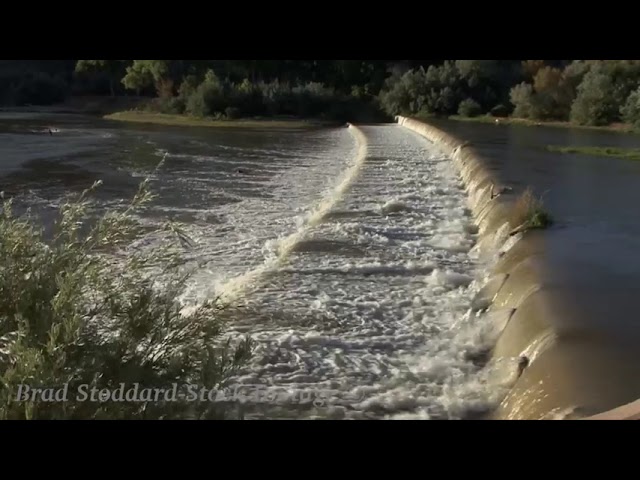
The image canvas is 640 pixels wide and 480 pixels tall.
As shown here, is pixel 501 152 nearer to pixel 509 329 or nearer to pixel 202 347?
pixel 509 329

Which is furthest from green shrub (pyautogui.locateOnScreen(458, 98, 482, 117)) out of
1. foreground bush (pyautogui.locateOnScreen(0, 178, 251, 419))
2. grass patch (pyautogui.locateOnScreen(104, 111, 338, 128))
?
foreground bush (pyautogui.locateOnScreen(0, 178, 251, 419))

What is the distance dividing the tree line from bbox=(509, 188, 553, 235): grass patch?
57.1ft

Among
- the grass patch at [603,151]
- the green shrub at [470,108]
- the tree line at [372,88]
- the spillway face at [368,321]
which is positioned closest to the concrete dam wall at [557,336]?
the spillway face at [368,321]

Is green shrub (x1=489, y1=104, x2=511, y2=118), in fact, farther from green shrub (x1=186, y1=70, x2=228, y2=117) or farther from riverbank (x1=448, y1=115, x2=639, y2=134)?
green shrub (x1=186, y1=70, x2=228, y2=117)

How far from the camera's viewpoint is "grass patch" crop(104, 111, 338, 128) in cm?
3688

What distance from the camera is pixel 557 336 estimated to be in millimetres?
4934

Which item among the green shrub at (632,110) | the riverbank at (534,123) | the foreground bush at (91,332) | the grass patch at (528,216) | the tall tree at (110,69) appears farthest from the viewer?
the tall tree at (110,69)

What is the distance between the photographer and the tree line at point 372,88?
27.9m

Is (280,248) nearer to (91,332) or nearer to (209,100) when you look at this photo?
(91,332)

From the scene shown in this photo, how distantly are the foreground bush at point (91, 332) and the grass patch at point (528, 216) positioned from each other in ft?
19.6

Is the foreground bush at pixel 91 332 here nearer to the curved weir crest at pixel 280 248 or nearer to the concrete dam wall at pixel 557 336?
the curved weir crest at pixel 280 248

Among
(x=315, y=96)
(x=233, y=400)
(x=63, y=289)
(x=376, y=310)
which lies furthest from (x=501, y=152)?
(x=315, y=96)

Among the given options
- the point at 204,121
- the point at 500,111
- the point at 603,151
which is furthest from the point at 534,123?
the point at 204,121
